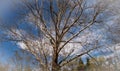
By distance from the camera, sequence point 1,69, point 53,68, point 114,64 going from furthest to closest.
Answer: point 114,64
point 1,69
point 53,68

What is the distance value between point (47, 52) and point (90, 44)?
2.45 meters

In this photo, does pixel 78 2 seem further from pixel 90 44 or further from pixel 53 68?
pixel 53 68

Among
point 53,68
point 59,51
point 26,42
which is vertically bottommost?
point 53,68

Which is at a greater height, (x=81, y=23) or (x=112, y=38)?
(x=81, y=23)

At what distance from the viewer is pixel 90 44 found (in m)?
13.1

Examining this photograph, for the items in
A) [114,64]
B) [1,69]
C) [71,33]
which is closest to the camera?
[71,33]

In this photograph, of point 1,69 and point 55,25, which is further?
point 1,69

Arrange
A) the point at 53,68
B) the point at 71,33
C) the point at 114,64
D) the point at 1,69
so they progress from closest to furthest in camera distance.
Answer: the point at 53,68 → the point at 71,33 → the point at 1,69 → the point at 114,64

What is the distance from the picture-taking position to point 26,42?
1360 cm

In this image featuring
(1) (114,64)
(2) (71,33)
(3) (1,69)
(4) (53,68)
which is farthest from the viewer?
(1) (114,64)

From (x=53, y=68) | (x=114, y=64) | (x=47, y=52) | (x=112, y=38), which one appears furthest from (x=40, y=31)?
(x=114, y=64)

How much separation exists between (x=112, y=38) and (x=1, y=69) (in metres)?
20.2

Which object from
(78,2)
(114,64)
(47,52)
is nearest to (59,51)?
(47,52)

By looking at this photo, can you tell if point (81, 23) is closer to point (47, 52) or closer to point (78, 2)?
point (78, 2)
